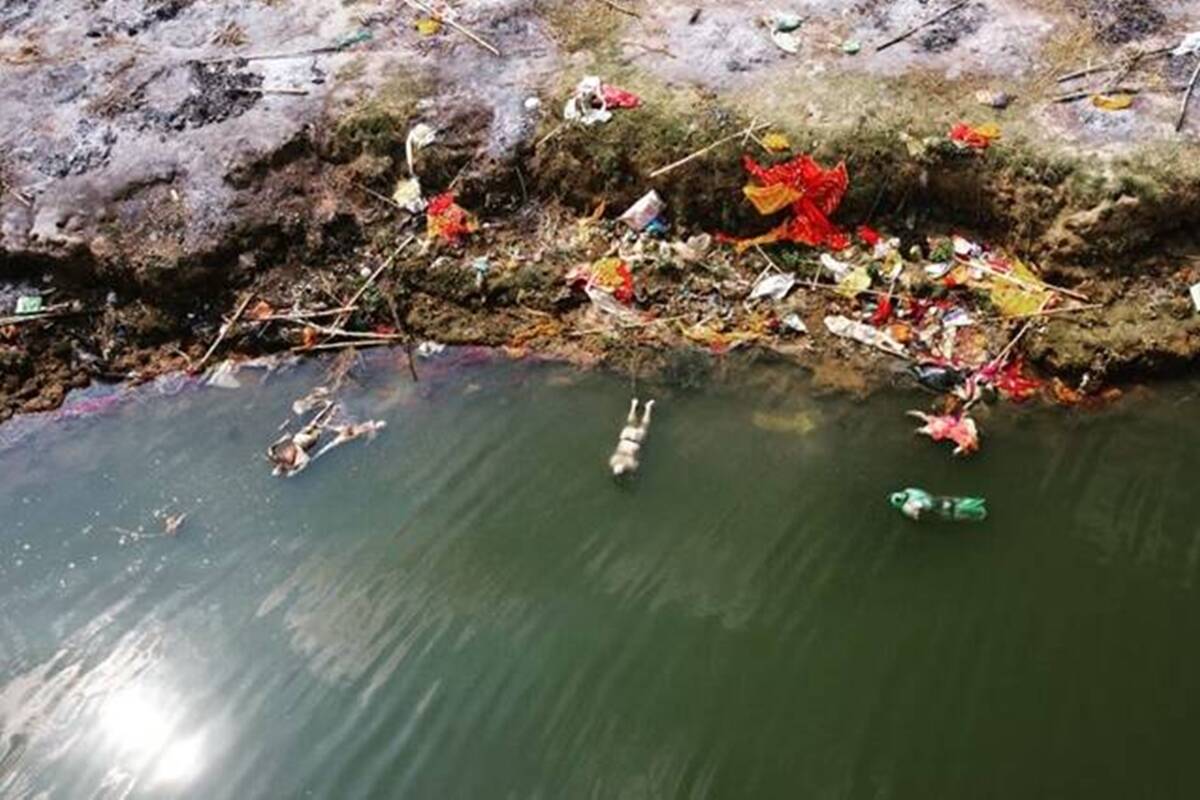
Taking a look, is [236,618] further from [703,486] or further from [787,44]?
[787,44]

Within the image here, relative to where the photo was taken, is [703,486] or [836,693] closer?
[836,693]

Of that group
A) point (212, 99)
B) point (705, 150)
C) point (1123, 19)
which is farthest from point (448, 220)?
point (1123, 19)

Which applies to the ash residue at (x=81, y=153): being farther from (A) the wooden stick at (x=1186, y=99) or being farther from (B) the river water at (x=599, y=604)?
(A) the wooden stick at (x=1186, y=99)

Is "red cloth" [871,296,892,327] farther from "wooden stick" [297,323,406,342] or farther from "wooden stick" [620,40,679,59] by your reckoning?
"wooden stick" [297,323,406,342]

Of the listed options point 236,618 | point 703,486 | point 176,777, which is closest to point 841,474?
point 703,486

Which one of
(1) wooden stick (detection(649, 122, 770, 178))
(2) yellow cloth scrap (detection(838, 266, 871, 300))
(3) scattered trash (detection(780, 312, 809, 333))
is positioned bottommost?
(3) scattered trash (detection(780, 312, 809, 333))

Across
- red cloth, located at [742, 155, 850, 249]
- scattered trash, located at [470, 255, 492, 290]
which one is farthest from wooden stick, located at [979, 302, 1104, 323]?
scattered trash, located at [470, 255, 492, 290]
